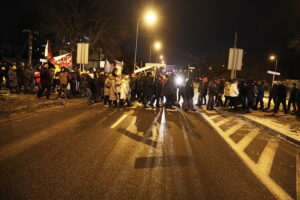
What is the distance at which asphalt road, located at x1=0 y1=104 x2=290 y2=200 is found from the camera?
14.5ft

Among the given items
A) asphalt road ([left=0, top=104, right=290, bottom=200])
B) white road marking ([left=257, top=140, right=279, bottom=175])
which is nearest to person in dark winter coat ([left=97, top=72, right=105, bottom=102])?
asphalt road ([left=0, top=104, right=290, bottom=200])

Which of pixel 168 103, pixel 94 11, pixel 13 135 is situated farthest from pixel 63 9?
pixel 13 135

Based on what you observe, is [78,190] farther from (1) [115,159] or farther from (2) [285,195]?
(2) [285,195]

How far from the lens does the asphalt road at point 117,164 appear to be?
4.43m

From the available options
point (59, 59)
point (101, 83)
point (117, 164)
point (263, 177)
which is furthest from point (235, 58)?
point (117, 164)

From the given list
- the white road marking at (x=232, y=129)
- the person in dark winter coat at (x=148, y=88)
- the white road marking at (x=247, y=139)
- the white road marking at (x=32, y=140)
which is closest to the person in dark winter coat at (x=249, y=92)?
the white road marking at (x=232, y=129)

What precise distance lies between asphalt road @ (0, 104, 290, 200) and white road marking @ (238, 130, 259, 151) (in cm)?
48

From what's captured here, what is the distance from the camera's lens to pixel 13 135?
25.1ft

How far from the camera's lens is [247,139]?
8906 mm

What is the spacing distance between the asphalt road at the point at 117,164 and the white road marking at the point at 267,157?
0.43 m

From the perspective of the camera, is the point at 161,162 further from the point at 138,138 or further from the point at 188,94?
the point at 188,94

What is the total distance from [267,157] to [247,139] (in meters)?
2.02

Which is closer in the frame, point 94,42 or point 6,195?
point 6,195

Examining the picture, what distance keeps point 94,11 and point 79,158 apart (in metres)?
37.0
